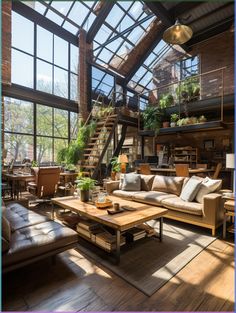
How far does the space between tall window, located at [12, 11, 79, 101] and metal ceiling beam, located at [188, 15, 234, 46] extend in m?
4.78

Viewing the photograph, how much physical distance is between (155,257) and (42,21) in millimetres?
8164

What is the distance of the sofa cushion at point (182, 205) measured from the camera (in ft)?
10.1

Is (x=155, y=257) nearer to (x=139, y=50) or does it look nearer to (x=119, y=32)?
(x=119, y=32)

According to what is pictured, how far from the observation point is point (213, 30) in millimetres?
7145

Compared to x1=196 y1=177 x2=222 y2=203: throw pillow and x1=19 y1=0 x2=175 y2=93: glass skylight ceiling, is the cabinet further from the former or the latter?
x1=19 y1=0 x2=175 y2=93: glass skylight ceiling

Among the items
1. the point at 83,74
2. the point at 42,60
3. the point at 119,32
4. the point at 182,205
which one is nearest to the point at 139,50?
the point at 119,32

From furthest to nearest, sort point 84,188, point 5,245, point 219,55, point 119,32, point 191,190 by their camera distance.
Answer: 1. point 119,32
2. point 219,55
3. point 191,190
4. point 84,188
5. point 5,245

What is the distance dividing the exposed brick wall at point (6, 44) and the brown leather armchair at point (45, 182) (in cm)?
320

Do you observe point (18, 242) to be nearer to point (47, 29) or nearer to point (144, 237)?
point (144, 237)

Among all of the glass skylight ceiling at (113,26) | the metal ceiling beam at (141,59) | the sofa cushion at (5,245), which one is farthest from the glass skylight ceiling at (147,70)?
the sofa cushion at (5,245)

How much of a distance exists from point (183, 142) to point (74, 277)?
23.9 feet

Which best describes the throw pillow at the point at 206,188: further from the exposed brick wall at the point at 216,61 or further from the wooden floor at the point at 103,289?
the exposed brick wall at the point at 216,61

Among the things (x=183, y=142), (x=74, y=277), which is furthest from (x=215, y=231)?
(x=183, y=142)

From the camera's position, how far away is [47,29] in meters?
7.13
